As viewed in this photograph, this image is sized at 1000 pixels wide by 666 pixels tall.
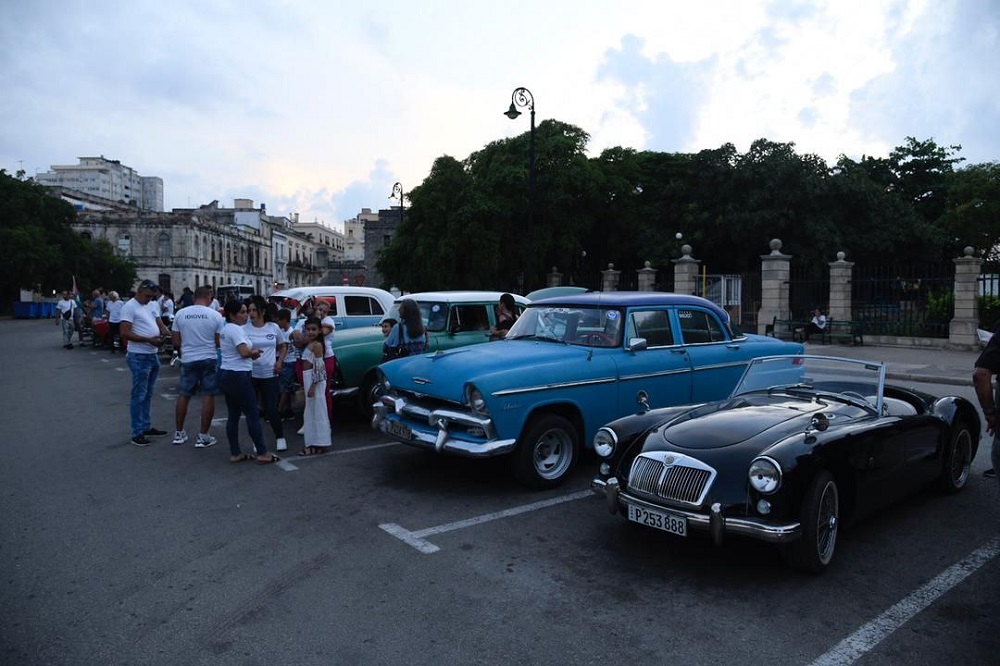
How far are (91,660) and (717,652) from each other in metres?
3.12

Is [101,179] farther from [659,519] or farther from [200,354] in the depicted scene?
[659,519]

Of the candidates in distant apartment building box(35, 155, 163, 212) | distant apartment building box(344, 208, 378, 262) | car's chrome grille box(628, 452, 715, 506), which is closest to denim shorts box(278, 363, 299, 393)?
car's chrome grille box(628, 452, 715, 506)

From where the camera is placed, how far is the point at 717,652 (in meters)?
3.58

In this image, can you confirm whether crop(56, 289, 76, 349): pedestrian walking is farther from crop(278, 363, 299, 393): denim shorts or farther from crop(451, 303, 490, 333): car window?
crop(451, 303, 490, 333): car window

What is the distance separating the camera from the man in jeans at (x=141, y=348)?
8344mm

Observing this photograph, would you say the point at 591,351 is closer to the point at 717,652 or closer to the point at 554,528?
the point at 554,528

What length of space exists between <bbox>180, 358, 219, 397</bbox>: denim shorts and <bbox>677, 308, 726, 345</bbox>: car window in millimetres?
5270

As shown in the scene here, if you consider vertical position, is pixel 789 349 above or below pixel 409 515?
above

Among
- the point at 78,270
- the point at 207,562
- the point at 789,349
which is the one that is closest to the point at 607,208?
the point at 789,349

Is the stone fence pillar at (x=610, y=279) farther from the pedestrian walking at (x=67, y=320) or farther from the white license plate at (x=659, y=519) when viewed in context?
the white license plate at (x=659, y=519)

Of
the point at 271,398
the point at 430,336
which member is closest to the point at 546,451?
the point at 271,398

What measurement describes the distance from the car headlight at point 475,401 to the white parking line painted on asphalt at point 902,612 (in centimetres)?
312

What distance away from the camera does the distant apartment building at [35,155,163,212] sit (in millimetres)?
121331

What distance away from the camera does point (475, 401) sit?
20.0 ft
